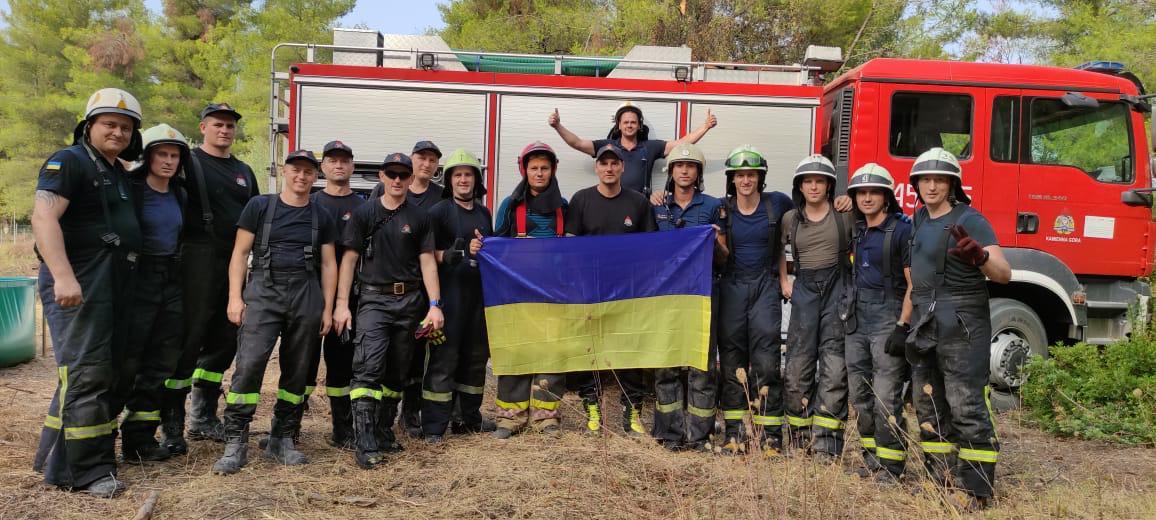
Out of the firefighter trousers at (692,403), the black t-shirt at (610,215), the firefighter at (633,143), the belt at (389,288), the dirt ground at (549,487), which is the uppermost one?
the firefighter at (633,143)

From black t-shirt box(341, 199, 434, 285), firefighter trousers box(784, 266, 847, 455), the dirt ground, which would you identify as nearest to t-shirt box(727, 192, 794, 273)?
firefighter trousers box(784, 266, 847, 455)

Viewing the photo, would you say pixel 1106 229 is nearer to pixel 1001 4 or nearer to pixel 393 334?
pixel 393 334

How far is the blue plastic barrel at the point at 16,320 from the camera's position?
8609 millimetres

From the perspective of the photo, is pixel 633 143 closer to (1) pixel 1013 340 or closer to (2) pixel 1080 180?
(1) pixel 1013 340

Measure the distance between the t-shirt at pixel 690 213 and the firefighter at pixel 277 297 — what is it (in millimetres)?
2323

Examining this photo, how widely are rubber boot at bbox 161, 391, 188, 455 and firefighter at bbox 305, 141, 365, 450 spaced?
83 cm

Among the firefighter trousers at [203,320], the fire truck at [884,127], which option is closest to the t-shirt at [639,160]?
the fire truck at [884,127]

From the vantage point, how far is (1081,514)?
4.23 metres

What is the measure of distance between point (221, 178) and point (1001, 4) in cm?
2256

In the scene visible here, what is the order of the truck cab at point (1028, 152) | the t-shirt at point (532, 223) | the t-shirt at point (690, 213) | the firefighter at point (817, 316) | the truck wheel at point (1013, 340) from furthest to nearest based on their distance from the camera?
the truck wheel at point (1013, 340)
the truck cab at point (1028, 152)
the t-shirt at point (532, 223)
the t-shirt at point (690, 213)
the firefighter at point (817, 316)

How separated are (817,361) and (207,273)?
410 cm

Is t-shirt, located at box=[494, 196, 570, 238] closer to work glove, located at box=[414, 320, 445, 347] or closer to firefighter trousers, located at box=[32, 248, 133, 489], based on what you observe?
work glove, located at box=[414, 320, 445, 347]

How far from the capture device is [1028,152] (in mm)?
7203

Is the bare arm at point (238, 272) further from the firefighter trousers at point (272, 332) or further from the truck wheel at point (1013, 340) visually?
the truck wheel at point (1013, 340)
